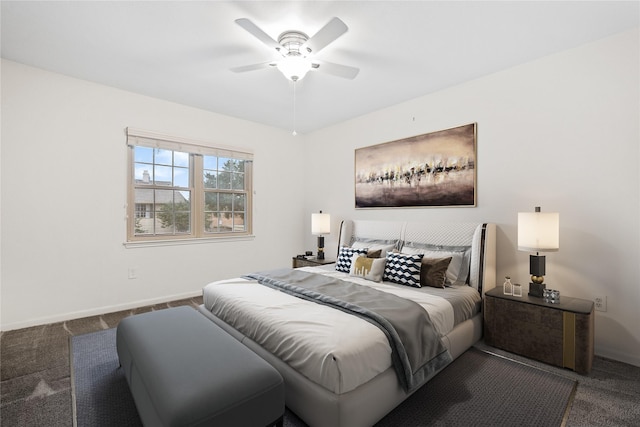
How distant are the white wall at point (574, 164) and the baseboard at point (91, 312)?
12.2 feet

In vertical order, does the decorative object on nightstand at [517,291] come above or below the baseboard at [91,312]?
above

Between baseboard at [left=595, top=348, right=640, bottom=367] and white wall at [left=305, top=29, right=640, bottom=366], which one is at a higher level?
white wall at [left=305, top=29, right=640, bottom=366]

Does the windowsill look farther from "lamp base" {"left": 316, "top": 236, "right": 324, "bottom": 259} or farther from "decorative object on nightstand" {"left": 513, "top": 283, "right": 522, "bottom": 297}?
"decorative object on nightstand" {"left": 513, "top": 283, "right": 522, "bottom": 297}

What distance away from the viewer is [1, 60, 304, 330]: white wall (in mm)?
3002

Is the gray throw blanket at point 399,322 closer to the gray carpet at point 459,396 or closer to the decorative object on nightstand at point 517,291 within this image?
the gray carpet at point 459,396

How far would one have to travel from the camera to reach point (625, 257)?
240 cm

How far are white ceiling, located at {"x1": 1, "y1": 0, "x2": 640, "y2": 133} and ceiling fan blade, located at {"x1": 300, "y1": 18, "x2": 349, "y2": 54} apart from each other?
0.79 ft

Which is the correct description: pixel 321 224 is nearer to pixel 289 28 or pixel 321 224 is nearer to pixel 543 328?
pixel 289 28

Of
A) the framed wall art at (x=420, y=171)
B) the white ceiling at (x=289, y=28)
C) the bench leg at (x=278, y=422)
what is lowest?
the bench leg at (x=278, y=422)

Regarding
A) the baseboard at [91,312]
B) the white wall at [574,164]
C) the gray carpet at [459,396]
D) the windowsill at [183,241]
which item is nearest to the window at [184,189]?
the windowsill at [183,241]

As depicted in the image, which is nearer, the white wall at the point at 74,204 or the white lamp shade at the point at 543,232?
the white lamp shade at the point at 543,232

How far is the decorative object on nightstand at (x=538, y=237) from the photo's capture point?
2410mm

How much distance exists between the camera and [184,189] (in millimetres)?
4207

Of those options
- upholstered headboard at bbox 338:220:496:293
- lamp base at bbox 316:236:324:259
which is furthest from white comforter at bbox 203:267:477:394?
lamp base at bbox 316:236:324:259
